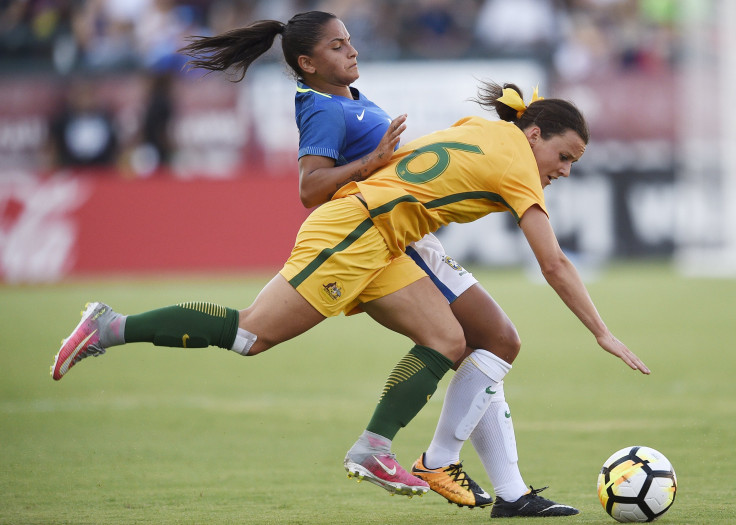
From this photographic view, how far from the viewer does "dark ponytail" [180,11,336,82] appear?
5.50 metres

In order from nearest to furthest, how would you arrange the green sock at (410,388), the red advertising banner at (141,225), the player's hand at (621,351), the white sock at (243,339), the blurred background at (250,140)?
the player's hand at (621,351)
the white sock at (243,339)
the green sock at (410,388)
the red advertising banner at (141,225)
the blurred background at (250,140)

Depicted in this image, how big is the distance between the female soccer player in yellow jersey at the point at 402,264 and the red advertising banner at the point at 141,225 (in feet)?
39.1

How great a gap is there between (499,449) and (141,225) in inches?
495

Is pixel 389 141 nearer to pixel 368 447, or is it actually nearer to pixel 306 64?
pixel 306 64

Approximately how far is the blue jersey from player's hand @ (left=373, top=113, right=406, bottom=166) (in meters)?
0.21

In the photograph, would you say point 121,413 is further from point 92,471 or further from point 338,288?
point 338,288

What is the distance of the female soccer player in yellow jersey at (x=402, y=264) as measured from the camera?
16.4 ft

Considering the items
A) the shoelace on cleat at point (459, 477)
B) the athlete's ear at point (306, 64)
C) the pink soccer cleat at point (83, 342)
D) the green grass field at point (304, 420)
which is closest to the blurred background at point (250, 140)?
the green grass field at point (304, 420)

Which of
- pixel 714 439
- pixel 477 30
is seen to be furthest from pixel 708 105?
pixel 714 439

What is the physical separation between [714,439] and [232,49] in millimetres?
3686

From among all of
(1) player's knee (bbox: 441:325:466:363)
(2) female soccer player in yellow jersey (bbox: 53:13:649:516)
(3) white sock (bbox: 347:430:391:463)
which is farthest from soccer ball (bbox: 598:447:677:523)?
(3) white sock (bbox: 347:430:391:463)

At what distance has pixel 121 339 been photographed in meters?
5.07

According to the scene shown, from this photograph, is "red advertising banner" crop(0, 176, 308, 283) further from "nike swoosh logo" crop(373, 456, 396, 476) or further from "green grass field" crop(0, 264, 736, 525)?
"nike swoosh logo" crop(373, 456, 396, 476)

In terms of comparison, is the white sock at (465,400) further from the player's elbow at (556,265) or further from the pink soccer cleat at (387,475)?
the player's elbow at (556,265)
